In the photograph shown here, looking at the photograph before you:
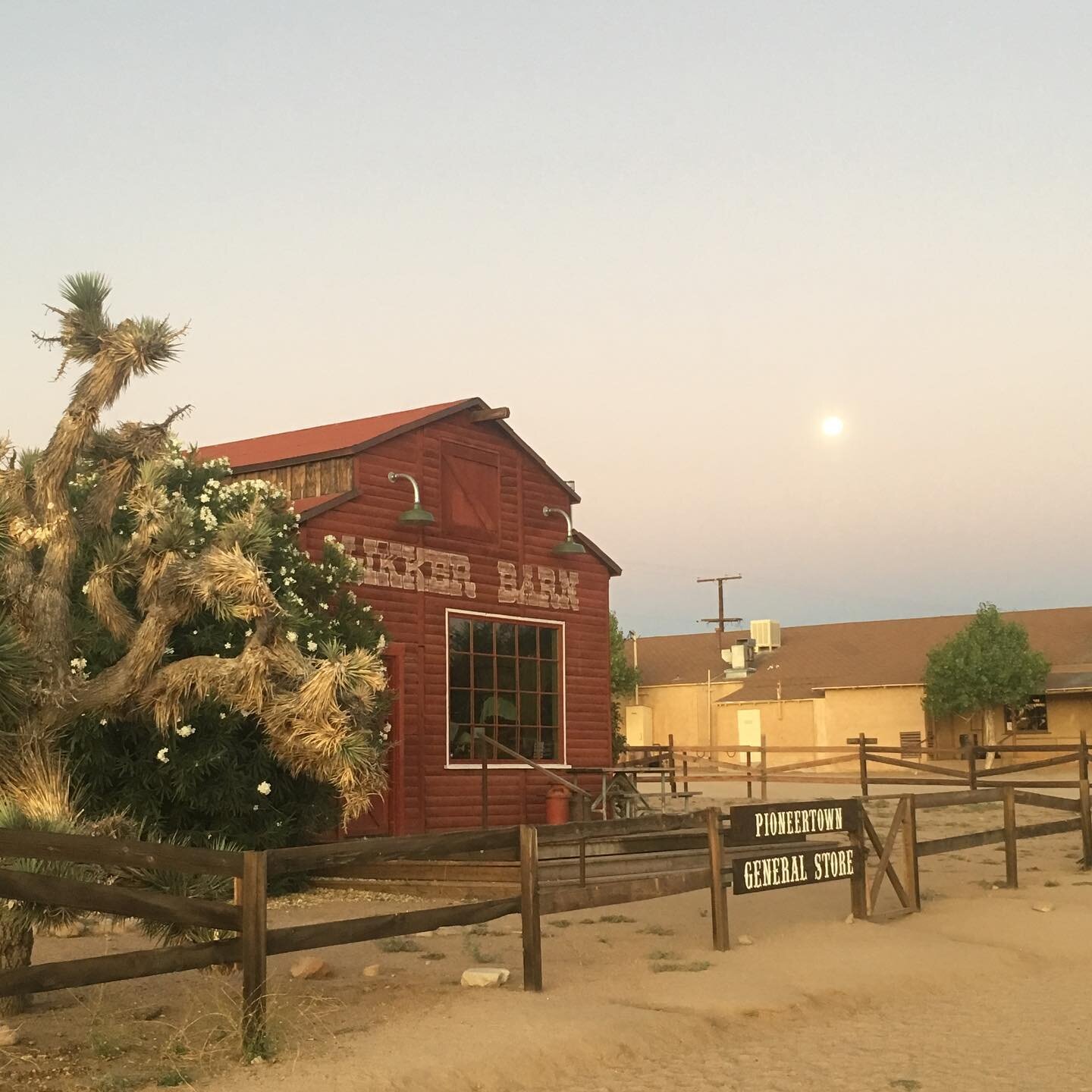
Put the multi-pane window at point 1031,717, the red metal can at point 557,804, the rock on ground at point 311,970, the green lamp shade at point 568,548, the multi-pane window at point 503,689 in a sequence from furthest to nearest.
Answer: the multi-pane window at point 1031,717 → the green lamp shade at point 568,548 → the red metal can at point 557,804 → the multi-pane window at point 503,689 → the rock on ground at point 311,970

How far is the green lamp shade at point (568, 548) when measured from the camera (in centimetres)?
1986

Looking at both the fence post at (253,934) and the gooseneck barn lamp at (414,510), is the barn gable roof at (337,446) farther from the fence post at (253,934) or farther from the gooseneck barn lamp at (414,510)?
the fence post at (253,934)

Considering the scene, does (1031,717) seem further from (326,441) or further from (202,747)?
(202,747)

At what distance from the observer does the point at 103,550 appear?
1065 centimetres

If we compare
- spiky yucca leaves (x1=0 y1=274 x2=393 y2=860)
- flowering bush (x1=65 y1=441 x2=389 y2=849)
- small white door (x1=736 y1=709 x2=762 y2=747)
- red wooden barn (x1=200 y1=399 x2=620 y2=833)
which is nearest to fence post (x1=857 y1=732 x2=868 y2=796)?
red wooden barn (x1=200 y1=399 x2=620 y2=833)

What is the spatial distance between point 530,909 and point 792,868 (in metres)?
2.89

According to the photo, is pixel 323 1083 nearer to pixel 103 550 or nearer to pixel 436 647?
pixel 103 550

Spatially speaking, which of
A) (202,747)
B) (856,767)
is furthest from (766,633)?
(202,747)

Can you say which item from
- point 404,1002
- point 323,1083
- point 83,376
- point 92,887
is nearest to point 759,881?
point 404,1002

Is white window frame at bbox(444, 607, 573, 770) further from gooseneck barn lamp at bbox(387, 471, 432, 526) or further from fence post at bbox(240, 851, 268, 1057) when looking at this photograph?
fence post at bbox(240, 851, 268, 1057)

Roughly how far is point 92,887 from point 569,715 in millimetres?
13622

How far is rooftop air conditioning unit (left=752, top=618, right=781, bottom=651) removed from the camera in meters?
54.3

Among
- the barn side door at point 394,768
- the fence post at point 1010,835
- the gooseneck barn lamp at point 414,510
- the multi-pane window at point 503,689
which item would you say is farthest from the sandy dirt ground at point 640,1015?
the gooseneck barn lamp at point 414,510

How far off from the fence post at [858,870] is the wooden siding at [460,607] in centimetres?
700
